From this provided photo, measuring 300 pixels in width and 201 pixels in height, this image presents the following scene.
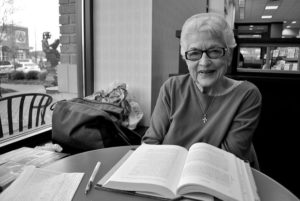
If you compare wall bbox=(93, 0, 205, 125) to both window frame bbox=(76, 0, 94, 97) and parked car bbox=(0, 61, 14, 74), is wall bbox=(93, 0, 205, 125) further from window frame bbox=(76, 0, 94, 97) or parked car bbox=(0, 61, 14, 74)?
parked car bbox=(0, 61, 14, 74)

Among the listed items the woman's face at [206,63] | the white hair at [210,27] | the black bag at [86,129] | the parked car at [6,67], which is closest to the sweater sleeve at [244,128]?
the woman's face at [206,63]

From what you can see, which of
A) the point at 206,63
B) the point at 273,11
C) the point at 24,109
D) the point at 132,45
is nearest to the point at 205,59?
the point at 206,63

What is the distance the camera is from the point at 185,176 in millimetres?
732

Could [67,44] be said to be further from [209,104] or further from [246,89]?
[246,89]

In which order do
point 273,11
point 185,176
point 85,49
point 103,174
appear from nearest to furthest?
point 185,176 → point 103,174 → point 85,49 → point 273,11

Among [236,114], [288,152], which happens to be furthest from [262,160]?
[236,114]

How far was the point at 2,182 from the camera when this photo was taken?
96 centimetres

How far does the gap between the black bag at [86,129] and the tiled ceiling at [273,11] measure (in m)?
8.04

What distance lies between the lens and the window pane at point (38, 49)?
1.76 metres

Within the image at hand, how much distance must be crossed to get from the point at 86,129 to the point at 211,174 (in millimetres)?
1075

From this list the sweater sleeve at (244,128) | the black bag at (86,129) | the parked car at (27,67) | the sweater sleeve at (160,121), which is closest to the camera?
the sweater sleeve at (244,128)

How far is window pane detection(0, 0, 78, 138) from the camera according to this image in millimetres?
1758

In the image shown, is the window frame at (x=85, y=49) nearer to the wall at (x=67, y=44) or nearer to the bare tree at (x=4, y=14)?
the wall at (x=67, y=44)

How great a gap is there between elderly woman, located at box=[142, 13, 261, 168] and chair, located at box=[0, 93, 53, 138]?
41.3 inches
